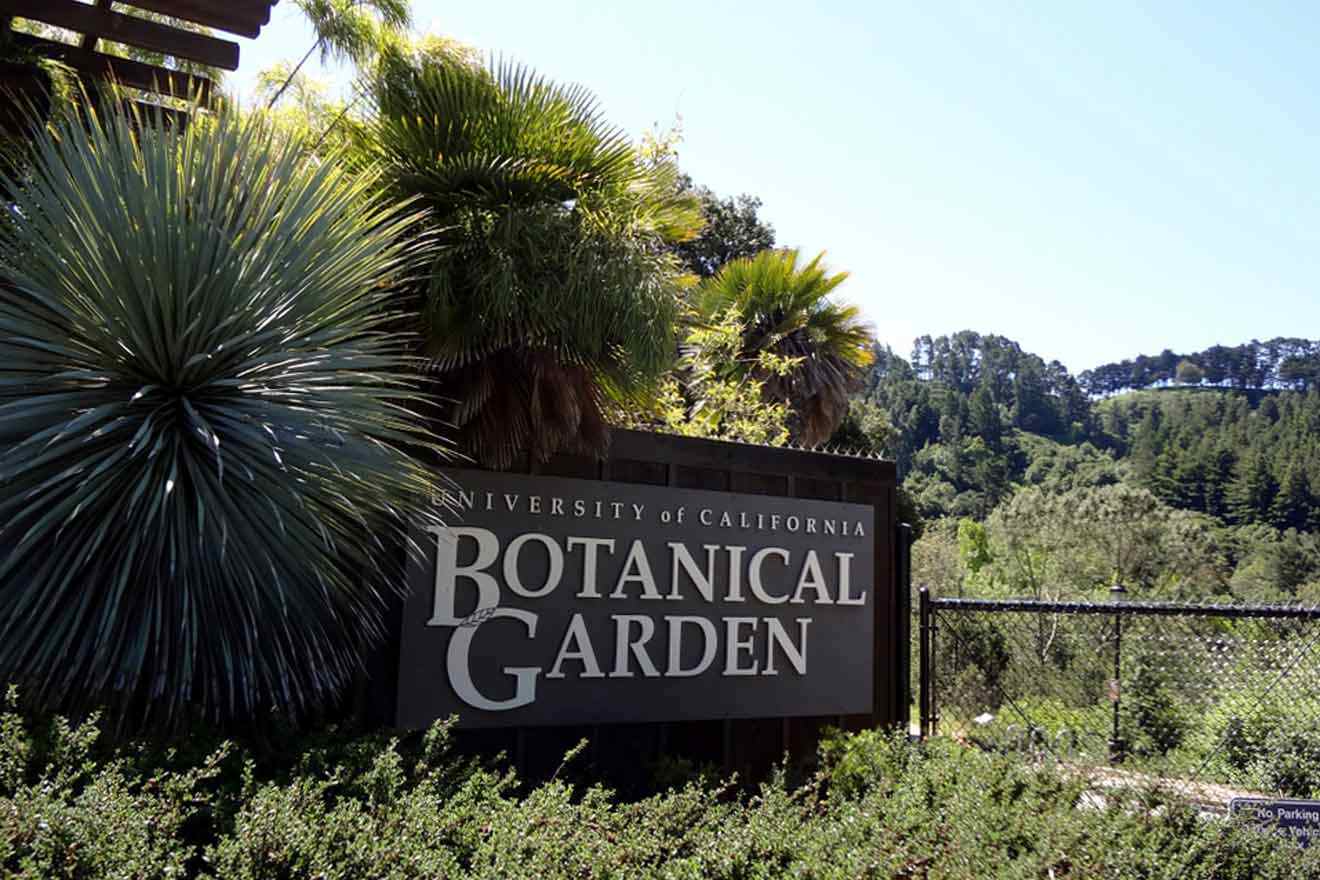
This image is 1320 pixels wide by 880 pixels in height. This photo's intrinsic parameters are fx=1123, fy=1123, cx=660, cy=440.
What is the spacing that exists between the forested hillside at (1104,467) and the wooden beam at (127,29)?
12.1 meters

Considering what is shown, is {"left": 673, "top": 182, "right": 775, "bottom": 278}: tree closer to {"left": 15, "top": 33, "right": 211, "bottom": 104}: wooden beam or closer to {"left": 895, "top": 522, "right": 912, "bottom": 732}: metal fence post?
{"left": 895, "top": 522, "right": 912, "bottom": 732}: metal fence post

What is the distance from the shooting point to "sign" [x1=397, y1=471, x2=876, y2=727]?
5.21 metres

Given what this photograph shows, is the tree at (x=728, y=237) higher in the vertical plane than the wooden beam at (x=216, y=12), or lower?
higher

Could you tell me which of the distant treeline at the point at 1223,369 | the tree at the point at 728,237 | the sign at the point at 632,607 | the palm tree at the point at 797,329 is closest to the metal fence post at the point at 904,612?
the sign at the point at 632,607

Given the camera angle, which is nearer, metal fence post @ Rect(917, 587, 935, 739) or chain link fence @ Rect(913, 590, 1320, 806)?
chain link fence @ Rect(913, 590, 1320, 806)

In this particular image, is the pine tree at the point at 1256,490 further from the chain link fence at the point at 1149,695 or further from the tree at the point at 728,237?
the chain link fence at the point at 1149,695

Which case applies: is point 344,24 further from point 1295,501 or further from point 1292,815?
point 1295,501

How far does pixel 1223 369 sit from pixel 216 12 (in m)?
102

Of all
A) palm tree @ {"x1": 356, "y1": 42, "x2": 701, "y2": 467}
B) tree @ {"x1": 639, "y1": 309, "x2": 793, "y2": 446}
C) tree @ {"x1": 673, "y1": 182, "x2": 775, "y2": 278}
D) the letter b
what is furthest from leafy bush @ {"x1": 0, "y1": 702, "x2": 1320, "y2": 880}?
tree @ {"x1": 673, "y1": 182, "x2": 775, "y2": 278}

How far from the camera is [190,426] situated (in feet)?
13.9

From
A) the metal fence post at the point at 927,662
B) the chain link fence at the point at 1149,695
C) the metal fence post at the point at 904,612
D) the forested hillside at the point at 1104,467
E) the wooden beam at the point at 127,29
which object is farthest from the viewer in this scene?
the forested hillside at the point at 1104,467

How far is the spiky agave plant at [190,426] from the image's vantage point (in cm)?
401

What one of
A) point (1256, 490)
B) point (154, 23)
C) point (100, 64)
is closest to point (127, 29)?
point (154, 23)

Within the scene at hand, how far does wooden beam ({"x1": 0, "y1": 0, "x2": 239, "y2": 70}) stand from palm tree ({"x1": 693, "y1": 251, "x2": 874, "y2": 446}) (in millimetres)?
7451
